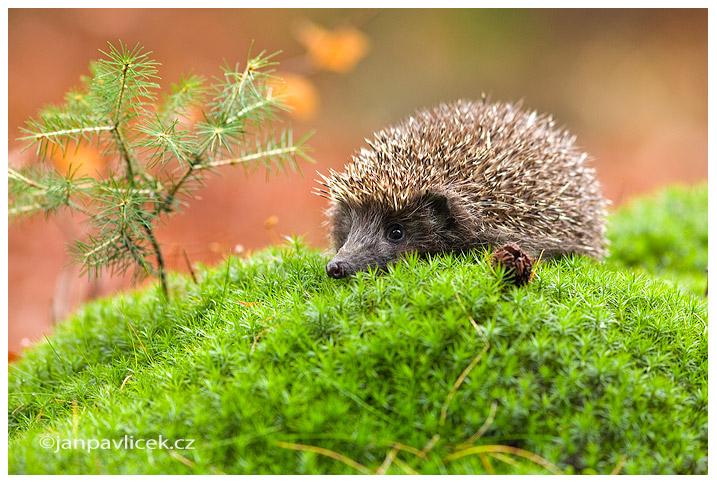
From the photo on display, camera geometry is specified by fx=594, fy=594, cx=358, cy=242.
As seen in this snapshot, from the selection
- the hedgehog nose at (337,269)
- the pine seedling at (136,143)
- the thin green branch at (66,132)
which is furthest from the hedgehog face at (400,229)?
the thin green branch at (66,132)

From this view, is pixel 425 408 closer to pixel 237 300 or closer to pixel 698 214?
pixel 237 300

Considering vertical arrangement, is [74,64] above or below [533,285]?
above

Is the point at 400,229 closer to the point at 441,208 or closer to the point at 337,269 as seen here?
the point at 441,208

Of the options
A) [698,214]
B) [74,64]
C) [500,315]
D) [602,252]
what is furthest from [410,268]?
[74,64]

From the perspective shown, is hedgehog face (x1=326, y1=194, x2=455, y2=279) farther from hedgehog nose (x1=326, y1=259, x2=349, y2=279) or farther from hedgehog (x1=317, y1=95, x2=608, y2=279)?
hedgehog nose (x1=326, y1=259, x2=349, y2=279)

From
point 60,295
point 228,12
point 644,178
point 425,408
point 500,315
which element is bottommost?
point 425,408

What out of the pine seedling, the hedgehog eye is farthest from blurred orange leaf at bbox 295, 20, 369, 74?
the hedgehog eye

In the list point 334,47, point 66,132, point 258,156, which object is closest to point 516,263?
point 258,156
